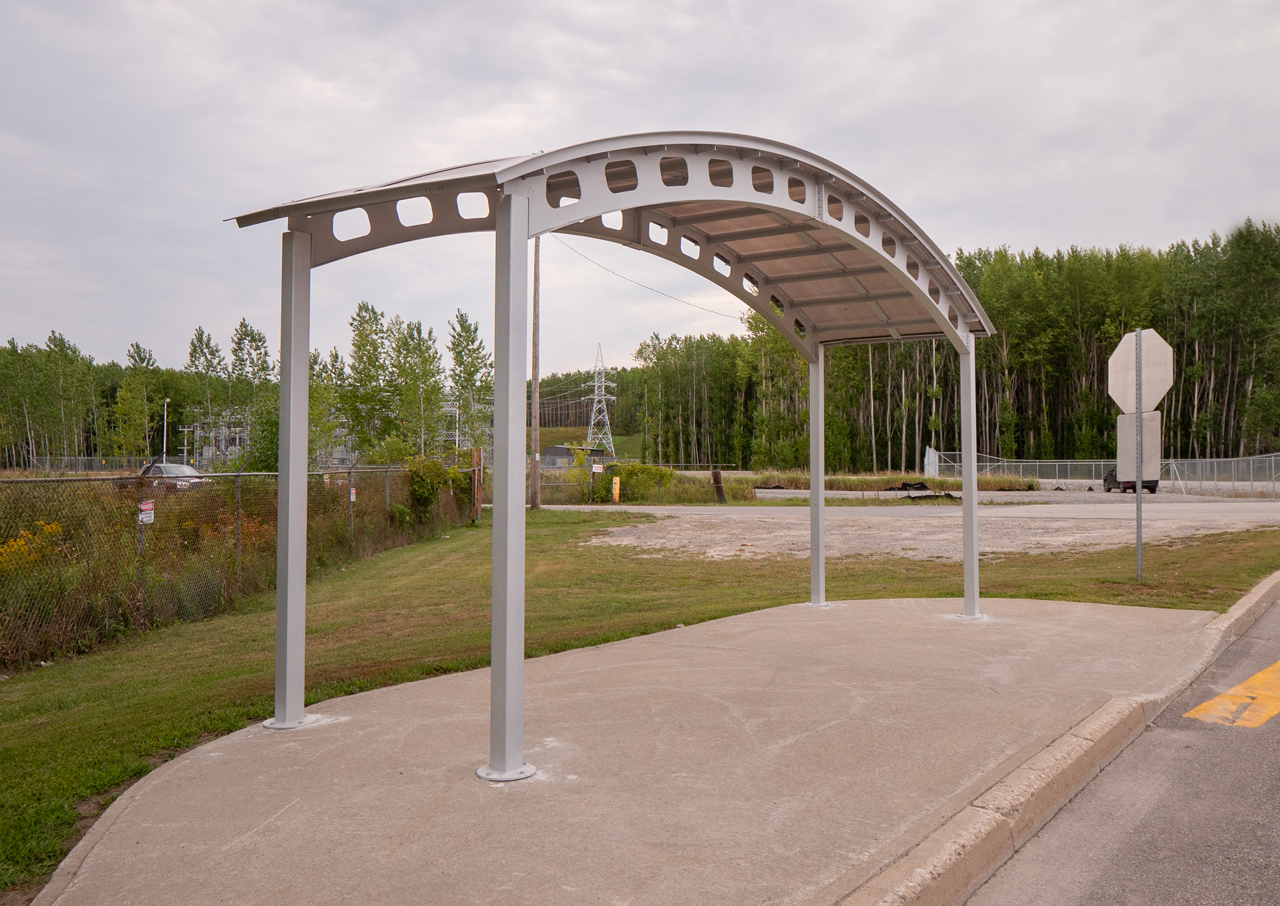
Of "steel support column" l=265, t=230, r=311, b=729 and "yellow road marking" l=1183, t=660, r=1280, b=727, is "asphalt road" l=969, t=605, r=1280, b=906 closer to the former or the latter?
"yellow road marking" l=1183, t=660, r=1280, b=727

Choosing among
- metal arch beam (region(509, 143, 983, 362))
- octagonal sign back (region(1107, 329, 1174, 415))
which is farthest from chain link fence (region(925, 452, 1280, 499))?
metal arch beam (region(509, 143, 983, 362))

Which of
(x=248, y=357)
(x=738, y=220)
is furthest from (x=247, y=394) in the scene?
(x=738, y=220)

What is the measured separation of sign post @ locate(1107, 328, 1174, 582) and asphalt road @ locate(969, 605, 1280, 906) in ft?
22.0

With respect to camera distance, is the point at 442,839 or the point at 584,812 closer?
the point at 442,839

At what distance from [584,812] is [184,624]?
9016 millimetres

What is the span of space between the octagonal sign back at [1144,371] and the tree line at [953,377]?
139 ft

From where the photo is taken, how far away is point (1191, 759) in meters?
5.36

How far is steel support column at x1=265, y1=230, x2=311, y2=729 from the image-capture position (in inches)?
219

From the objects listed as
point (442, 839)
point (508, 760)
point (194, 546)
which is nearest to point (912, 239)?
point (508, 760)

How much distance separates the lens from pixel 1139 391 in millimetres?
11969

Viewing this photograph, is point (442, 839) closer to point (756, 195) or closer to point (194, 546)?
point (756, 195)

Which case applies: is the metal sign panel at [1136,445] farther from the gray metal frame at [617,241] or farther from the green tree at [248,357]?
the green tree at [248,357]

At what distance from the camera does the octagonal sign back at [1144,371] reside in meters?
12.6

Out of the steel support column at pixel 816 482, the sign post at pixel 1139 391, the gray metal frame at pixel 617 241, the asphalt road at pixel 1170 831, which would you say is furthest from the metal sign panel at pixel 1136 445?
the asphalt road at pixel 1170 831
